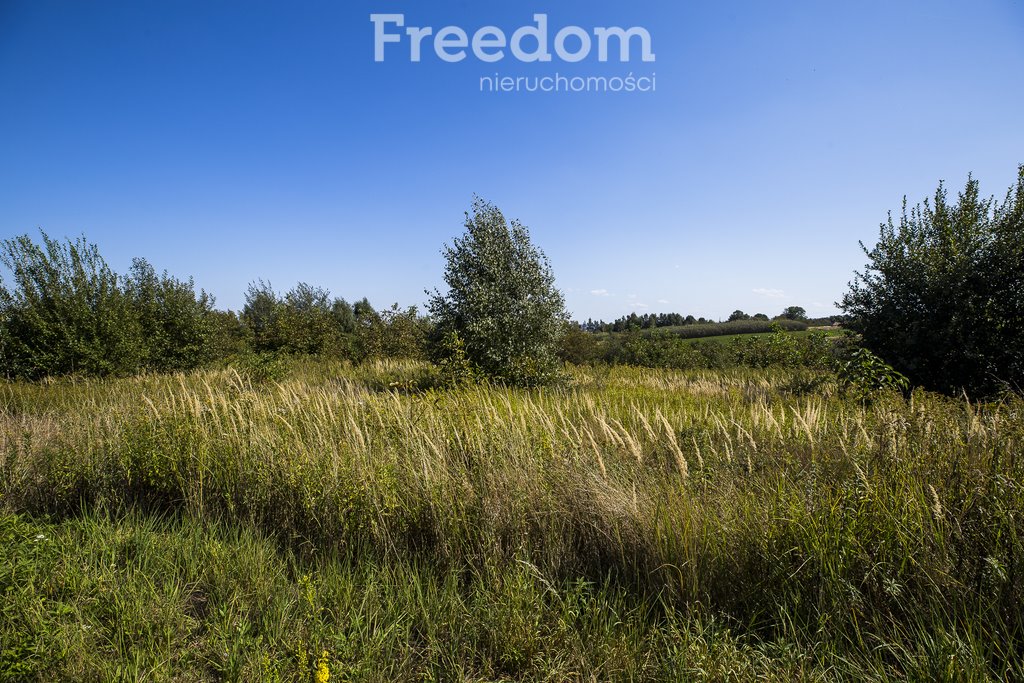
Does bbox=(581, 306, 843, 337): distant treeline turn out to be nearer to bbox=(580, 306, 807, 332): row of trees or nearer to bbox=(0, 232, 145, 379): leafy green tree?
bbox=(580, 306, 807, 332): row of trees

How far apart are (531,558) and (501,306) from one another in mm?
8444

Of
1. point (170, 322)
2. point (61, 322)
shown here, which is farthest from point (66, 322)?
point (170, 322)

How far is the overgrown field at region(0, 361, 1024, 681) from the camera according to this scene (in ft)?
7.24

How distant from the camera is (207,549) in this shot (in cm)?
329

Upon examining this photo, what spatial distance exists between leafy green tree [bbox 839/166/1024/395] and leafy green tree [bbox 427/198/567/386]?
301 inches

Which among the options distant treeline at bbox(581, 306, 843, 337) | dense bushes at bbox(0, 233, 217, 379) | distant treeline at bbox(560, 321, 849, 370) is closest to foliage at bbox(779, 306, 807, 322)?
distant treeline at bbox(581, 306, 843, 337)

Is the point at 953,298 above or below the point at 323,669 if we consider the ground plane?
above

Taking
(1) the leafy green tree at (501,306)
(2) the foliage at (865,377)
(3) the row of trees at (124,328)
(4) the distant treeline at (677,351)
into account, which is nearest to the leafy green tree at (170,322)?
(3) the row of trees at (124,328)

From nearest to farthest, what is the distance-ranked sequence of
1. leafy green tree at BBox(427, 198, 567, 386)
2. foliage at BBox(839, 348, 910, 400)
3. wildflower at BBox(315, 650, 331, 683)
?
wildflower at BBox(315, 650, 331, 683)
foliage at BBox(839, 348, 910, 400)
leafy green tree at BBox(427, 198, 567, 386)

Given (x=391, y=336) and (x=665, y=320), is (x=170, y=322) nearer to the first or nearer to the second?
(x=391, y=336)

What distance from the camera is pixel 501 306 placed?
11.2 m

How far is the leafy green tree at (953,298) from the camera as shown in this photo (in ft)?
26.3

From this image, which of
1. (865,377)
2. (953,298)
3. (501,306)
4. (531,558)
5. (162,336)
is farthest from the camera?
(162,336)

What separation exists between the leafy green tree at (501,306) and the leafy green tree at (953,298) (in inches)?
301
